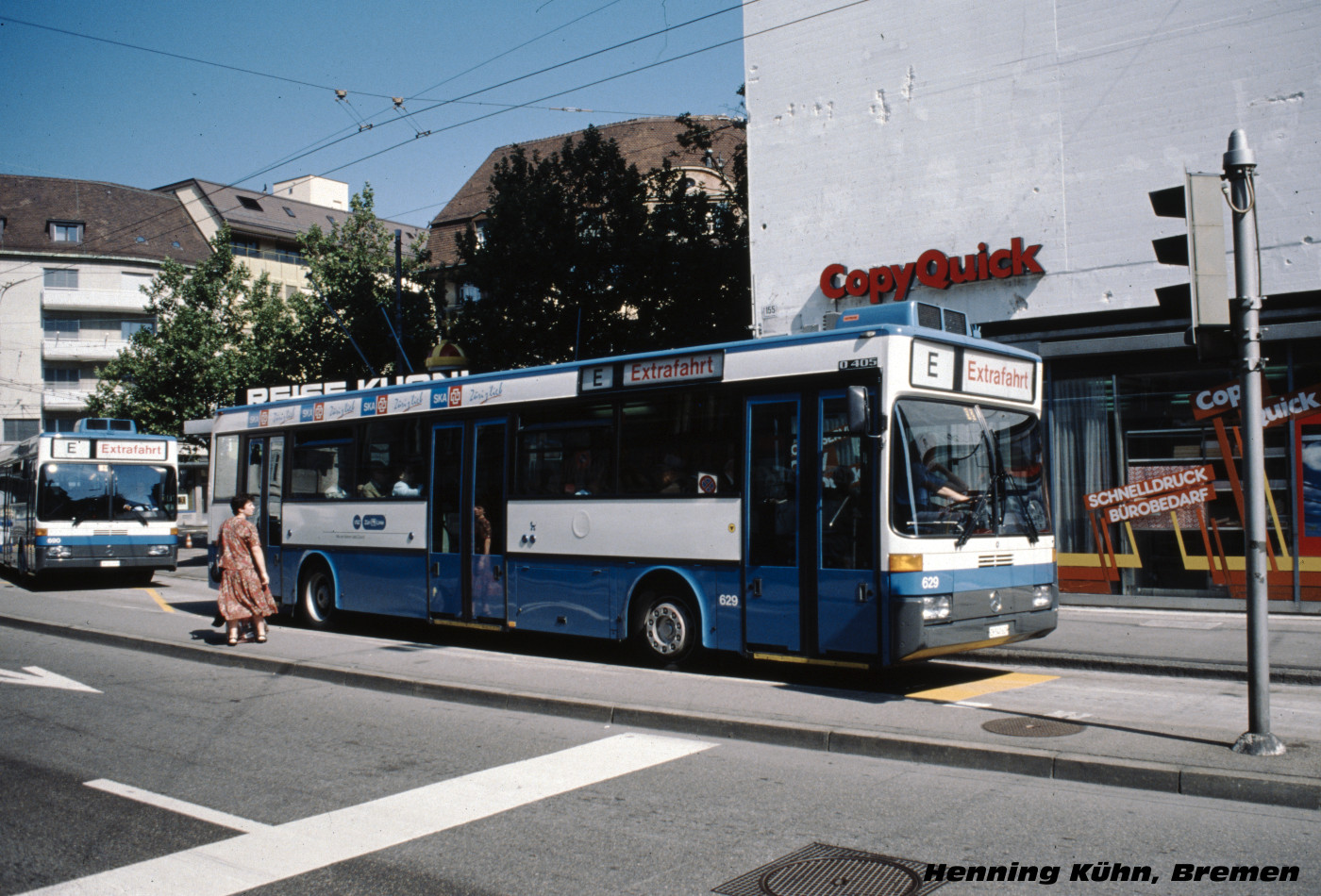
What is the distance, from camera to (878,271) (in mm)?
17250

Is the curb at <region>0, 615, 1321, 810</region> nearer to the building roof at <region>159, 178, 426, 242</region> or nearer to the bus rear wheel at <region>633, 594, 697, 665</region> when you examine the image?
the bus rear wheel at <region>633, 594, 697, 665</region>

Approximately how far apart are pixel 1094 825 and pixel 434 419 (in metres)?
9.15

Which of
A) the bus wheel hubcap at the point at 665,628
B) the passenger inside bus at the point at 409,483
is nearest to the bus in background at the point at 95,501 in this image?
the passenger inside bus at the point at 409,483

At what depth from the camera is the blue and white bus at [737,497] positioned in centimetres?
861

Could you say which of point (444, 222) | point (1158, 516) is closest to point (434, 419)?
point (1158, 516)

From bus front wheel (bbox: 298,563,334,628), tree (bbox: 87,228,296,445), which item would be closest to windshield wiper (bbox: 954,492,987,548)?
bus front wheel (bbox: 298,563,334,628)

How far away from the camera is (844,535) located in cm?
880

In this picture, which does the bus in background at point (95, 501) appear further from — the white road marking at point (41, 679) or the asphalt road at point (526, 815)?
the asphalt road at point (526, 815)

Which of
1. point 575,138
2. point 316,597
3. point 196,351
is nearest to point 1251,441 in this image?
point 316,597

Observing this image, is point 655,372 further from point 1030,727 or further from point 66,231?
point 66,231

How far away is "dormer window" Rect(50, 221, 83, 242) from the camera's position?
189 ft

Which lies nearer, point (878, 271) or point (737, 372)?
point (737, 372)

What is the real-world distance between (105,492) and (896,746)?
19.6 metres

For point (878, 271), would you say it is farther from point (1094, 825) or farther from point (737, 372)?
point (1094, 825)
